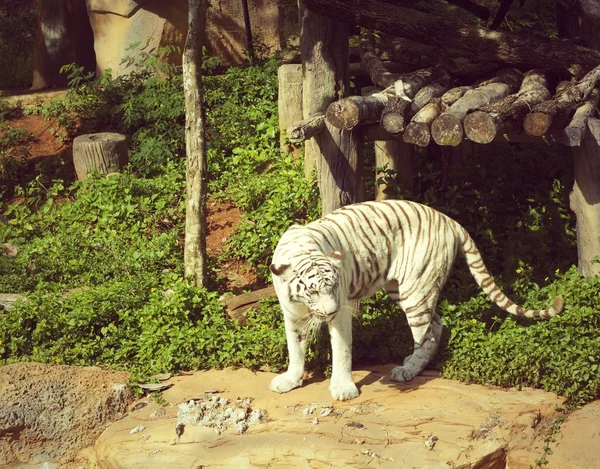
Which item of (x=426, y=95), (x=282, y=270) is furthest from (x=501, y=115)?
(x=282, y=270)

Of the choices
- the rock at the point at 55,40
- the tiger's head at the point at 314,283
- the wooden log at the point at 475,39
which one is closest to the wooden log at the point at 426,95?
the wooden log at the point at 475,39

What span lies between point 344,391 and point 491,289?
1.29m

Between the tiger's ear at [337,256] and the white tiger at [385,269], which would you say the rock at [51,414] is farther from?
the tiger's ear at [337,256]

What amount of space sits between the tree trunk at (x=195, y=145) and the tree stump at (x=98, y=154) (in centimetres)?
246

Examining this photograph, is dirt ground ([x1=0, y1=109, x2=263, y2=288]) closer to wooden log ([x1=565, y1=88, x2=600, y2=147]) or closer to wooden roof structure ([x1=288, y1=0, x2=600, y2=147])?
wooden roof structure ([x1=288, y1=0, x2=600, y2=147])

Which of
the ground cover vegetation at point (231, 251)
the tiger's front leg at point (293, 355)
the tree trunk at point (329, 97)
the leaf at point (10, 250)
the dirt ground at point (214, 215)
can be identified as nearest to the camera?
the tiger's front leg at point (293, 355)

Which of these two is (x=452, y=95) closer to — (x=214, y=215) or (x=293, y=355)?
(x=293, y=355)

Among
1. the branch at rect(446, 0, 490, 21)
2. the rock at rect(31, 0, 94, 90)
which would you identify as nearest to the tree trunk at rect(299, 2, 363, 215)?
the branch at rect(446, 0, 490, 21)

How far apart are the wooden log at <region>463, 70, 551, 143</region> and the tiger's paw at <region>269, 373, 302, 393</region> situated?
2.01 meters

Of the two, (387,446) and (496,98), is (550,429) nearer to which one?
(387,446)

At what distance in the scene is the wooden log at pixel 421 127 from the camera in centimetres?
641

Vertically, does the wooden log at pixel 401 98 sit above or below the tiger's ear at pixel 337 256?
above

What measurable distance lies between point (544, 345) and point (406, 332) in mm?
998

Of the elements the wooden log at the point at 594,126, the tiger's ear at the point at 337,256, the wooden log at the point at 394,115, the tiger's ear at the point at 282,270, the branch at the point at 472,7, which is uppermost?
the branch at the point at 472,7
